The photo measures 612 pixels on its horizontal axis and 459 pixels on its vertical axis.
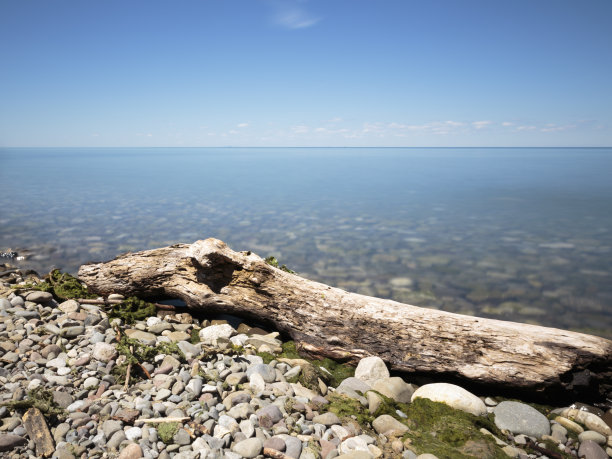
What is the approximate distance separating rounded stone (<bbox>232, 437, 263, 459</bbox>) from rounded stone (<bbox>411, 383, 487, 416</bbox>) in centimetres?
260

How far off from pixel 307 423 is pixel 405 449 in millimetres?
1120

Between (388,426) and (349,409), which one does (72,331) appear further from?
(388,426)

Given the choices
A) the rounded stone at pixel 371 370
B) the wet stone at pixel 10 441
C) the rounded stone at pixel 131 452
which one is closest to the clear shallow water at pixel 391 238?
the rounded stone at pixel 371 370

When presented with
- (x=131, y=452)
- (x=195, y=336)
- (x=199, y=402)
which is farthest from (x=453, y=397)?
(x=195, y=336)

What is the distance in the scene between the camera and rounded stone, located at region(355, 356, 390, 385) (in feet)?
18.6

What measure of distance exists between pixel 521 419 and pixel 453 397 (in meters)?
0.89

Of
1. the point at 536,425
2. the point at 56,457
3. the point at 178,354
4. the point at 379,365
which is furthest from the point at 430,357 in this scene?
the point at 56,457

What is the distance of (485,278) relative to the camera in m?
12.8

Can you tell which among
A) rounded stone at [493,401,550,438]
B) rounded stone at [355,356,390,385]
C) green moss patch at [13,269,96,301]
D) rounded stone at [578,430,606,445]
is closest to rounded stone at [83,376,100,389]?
green moss patch at [13,269,96,301]

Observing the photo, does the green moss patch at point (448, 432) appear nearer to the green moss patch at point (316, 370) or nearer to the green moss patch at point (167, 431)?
the green moss patch at point (316, 370)

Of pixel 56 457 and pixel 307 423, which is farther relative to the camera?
pixel 307 423

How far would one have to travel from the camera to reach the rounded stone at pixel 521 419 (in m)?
4.71

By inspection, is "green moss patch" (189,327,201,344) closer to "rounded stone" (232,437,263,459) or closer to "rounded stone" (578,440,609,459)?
"rounded stone" (232,437,263,459)

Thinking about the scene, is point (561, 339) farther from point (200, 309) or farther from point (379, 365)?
point (200, 309)
